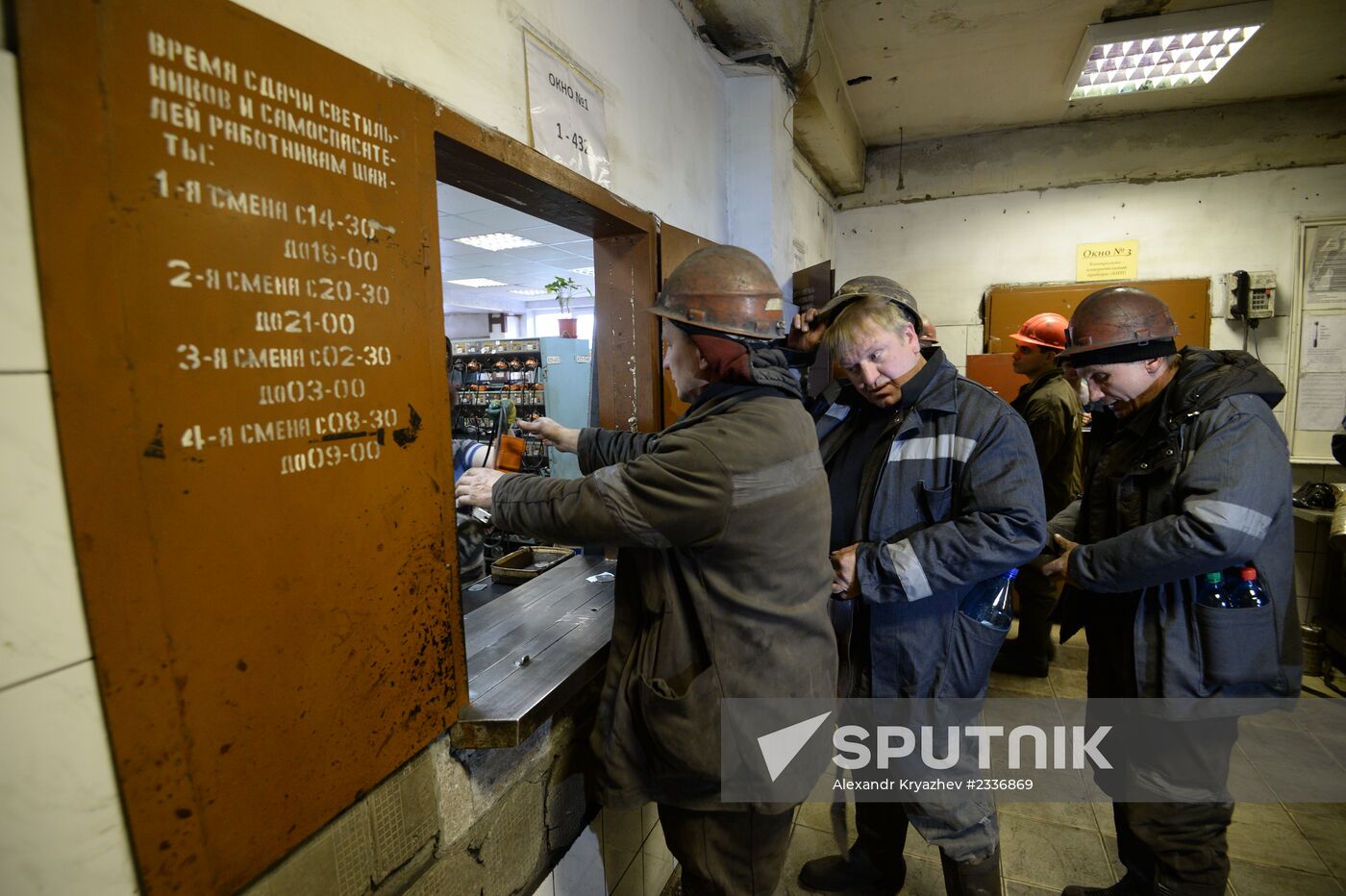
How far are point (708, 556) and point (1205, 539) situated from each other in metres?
1.25

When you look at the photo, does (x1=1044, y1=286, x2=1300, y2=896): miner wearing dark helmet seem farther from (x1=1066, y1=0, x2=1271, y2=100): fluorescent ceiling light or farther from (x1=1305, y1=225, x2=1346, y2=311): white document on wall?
(x1=1305, y1=225, x2=1346, y2=311): white document on wall

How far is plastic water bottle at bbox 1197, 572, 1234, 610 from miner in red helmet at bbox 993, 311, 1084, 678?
1431 mm

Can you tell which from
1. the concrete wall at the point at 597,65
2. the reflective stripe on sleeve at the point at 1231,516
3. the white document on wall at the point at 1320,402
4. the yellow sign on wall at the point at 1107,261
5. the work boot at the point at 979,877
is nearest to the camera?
the concrete wall at the point at 597,65

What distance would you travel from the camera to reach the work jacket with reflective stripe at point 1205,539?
150 centimetres

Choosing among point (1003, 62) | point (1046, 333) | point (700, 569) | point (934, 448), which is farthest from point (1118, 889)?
point (1003, 62)

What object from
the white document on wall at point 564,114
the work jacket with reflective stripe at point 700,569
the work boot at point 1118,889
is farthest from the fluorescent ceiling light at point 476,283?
the work boot at point 1118,889

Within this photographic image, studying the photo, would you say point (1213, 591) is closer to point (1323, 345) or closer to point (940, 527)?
point (940, 527)

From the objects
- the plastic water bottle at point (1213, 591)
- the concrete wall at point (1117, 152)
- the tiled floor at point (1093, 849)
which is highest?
the concrete wall at point (1117, 152)

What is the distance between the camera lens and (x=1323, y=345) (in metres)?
4.03

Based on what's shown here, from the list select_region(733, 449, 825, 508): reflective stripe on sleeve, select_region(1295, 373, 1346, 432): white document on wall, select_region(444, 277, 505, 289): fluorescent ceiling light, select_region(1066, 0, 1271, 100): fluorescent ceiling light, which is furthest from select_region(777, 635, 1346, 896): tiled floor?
select_region(444, 277, 505, 289): fluorescent ceiling light

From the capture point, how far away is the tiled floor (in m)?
2.06

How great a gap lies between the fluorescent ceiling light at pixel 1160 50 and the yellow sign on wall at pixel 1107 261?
102cm

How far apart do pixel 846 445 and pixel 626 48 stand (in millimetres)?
1522

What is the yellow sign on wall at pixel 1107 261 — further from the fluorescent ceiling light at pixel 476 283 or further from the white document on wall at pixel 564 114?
the fluorescent ceiling light at pixel 476 283
